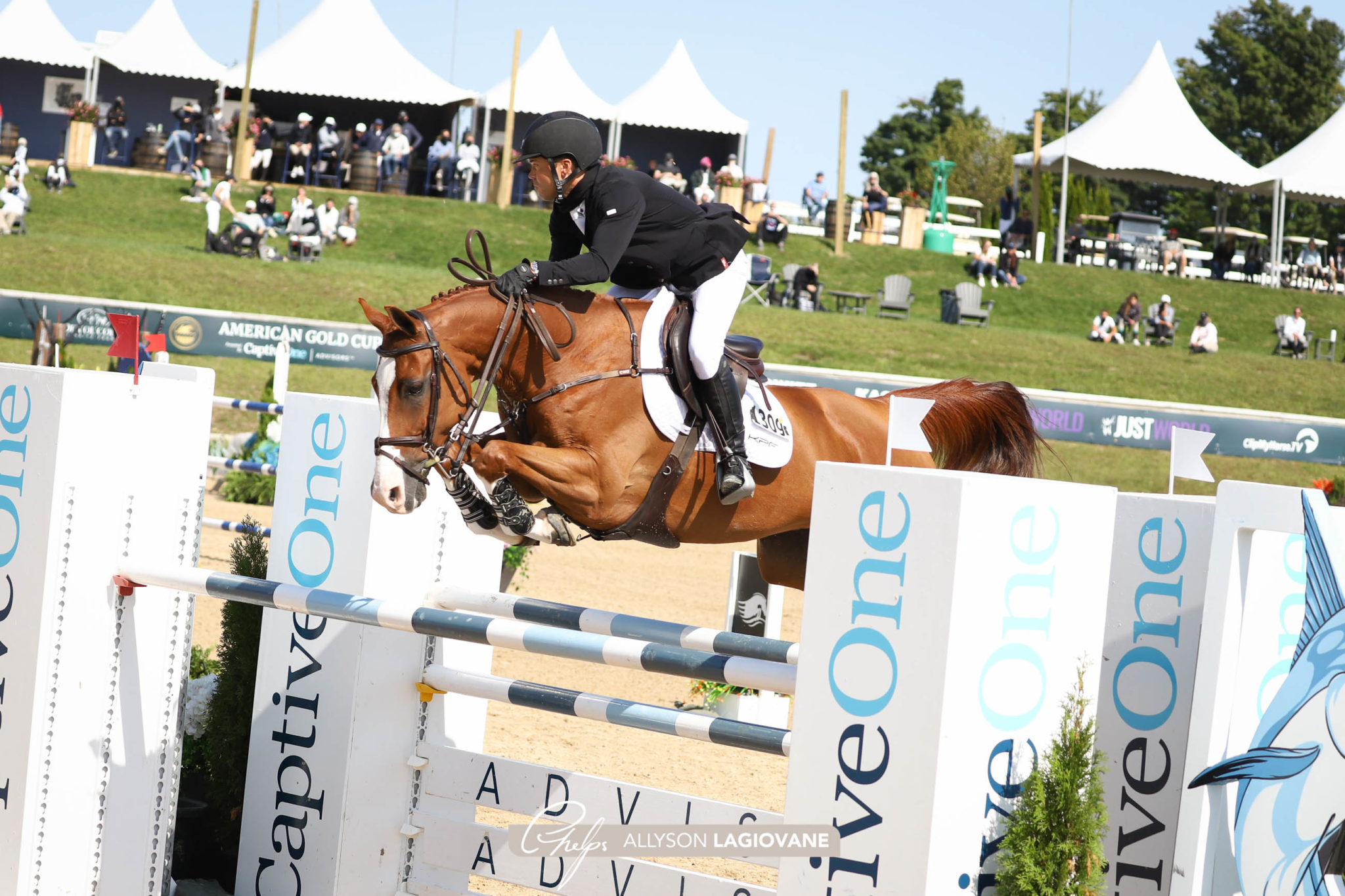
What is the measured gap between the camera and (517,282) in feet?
11.0

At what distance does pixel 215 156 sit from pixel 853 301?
35.3ft

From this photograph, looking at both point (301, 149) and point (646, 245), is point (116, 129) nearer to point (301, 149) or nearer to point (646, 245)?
point (301, 149)

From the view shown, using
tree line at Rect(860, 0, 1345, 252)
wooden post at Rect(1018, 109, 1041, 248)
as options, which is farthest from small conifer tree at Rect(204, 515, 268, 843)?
tree line at Rect(860, 0, 1345, 252)

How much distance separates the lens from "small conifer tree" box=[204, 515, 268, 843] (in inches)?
134

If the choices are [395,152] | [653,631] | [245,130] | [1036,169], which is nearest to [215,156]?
[245,130]

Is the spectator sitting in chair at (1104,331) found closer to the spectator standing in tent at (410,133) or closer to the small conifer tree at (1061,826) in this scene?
the spectator standing in tent at (410,133)

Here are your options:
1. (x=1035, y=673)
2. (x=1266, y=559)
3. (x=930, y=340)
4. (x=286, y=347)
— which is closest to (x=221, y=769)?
(x=1035, y=673)

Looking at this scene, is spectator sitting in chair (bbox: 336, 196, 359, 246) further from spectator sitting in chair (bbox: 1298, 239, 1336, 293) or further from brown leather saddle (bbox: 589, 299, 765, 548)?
spectator sitting in chair (bbox: 1298, 239, 1336, 293)

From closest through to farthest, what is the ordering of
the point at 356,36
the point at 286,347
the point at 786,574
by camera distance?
the point at 786,574 < the point at 286,347 < the point at 356,36

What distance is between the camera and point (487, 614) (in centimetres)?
328

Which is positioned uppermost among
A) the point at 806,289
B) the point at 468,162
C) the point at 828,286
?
the point at 468,162

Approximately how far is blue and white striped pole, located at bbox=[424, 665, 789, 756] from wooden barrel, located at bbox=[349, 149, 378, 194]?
1951 centimetres

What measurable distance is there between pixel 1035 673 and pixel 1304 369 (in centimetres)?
1782

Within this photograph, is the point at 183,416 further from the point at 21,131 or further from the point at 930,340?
the point at 21,131
